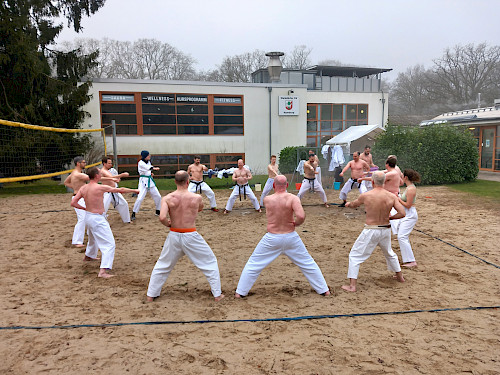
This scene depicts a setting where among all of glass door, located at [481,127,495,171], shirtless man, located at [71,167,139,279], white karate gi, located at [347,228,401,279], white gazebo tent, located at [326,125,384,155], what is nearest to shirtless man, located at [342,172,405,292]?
white karate gi, located at [347,228,401,279]

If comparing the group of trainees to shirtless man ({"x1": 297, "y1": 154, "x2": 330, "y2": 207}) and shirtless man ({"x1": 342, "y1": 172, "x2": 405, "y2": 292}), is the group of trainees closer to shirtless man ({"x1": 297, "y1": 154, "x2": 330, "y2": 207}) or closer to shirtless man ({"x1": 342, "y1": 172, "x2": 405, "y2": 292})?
shirtless man ({"x1": 342, "y1": 172, "x2": 405, "y2": 292})

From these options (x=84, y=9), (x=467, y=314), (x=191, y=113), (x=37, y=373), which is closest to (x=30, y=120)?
(x=84, y=9)

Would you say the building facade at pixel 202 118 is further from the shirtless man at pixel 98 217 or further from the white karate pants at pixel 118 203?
the shirtless man at pixel 98 217

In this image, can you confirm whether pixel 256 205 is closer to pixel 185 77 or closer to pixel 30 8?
pixel 30 8

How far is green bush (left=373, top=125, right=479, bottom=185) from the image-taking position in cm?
1706

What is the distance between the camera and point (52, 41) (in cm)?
1809

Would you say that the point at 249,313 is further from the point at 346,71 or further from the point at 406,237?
the point at 346,71

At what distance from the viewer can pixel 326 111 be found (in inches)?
973

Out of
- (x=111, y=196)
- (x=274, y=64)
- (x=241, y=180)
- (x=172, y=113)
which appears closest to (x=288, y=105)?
(x=274, y=64)

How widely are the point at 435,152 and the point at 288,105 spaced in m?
8.89

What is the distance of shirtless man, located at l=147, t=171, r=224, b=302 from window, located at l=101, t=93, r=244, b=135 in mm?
16320

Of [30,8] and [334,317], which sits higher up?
[30,8]

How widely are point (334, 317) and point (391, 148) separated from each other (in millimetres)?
14559

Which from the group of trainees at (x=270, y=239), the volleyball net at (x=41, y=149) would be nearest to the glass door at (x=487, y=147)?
the group of trainees at (x=270, y=239)
